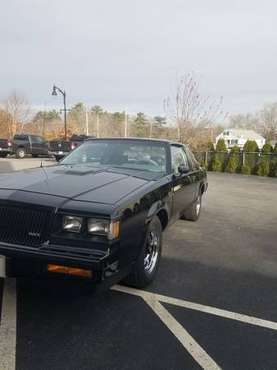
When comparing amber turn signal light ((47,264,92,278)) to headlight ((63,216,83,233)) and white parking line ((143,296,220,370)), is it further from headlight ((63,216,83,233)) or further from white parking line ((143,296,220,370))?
white parking line ((143,296,220,370))

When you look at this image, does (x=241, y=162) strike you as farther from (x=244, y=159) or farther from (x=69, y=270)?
(x=69, y=270)

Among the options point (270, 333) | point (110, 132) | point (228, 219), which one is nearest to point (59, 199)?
point (270, 333)

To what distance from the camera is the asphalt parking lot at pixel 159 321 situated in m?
2.79

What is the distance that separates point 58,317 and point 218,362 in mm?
1455

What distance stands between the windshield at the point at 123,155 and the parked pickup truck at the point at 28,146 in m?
24.5

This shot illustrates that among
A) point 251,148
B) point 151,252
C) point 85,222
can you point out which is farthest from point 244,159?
point 85,222

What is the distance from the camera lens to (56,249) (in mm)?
3088

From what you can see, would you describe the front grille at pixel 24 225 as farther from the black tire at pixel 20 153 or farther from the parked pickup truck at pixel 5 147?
the black tire at pixel 20 153

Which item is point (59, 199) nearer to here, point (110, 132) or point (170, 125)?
point (170, 125)

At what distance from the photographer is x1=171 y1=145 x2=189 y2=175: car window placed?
18.2ft

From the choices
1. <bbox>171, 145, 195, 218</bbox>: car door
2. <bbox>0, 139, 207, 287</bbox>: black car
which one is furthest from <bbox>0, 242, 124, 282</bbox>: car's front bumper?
<bbox>171, 145, 195, 218</bbox>: car door

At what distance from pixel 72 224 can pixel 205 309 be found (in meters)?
1.61

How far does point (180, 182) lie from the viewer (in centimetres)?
554

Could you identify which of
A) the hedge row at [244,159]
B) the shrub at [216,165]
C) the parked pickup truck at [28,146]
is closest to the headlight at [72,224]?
the hedge row at [244,159]
